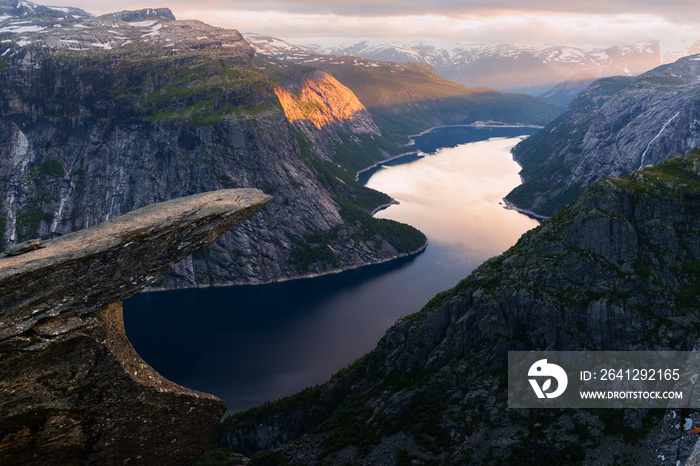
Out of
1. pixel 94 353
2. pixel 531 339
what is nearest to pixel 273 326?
pixel 531 339

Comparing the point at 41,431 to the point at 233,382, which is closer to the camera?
the point at 41,431

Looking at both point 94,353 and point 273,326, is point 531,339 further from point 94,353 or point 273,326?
point 273,326

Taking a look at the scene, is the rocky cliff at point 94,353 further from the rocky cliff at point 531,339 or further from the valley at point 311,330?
the rocky cliff at point 531,339

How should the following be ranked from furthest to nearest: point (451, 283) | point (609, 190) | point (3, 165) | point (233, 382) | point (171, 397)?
point (3, 165) < point (451, 283) < point (233, 382) < point (609, 190) < point (171, 397)

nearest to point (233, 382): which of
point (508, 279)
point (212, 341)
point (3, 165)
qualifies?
point (212, 341)

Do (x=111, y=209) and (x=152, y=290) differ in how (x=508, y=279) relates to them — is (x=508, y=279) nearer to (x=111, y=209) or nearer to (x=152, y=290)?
(x=152, y=290)

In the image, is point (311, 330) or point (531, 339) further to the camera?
point (311, 330)

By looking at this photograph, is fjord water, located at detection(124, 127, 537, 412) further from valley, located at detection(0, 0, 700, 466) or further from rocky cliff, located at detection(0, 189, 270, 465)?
rocky cliff, located at detection(0, 189, 270, 465)
